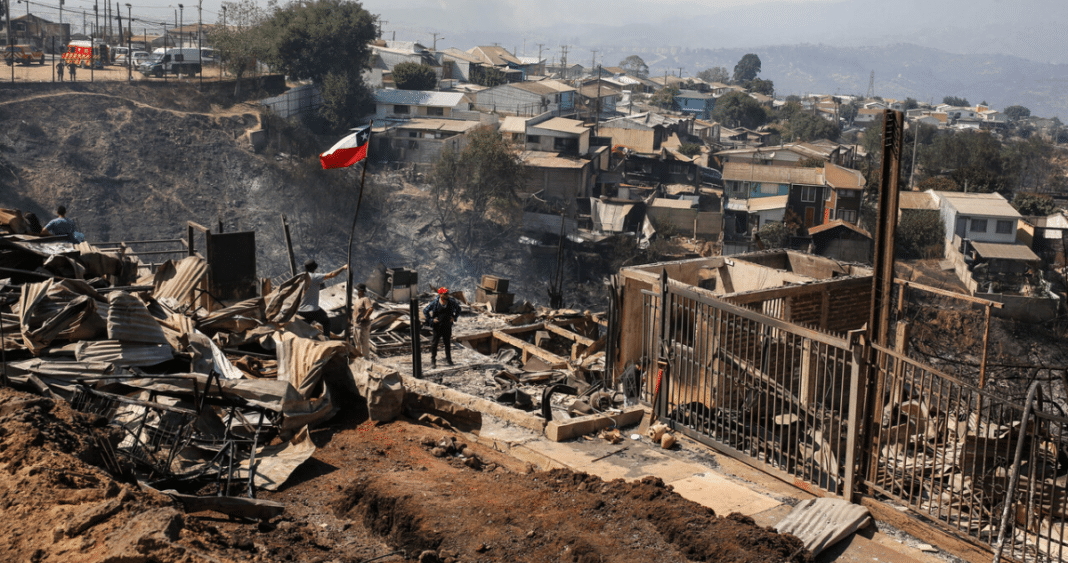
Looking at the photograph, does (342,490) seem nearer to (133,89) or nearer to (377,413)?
(377,413)

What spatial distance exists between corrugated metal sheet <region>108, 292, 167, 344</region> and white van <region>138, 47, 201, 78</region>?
178ft

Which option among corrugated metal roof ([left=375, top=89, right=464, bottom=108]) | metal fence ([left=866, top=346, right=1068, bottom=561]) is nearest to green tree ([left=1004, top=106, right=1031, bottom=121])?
corrugated metal roof ([left=375, top=89, right=464, bottom=108])

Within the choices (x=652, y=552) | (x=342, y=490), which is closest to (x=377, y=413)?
(x=342, y=490)

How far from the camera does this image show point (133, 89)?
52.8m

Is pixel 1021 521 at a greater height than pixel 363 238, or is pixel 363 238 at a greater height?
pixel 1021 521

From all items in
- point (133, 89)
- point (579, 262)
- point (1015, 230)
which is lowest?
point (579, 262)

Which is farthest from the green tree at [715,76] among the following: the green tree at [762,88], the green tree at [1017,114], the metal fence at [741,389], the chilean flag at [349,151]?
the metal fence at [741,389]

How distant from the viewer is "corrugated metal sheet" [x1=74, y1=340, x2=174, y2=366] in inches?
273

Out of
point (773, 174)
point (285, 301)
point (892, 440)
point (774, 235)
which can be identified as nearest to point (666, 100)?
point (773, 174)

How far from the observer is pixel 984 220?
41.7 m

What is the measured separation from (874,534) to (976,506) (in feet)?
2.68

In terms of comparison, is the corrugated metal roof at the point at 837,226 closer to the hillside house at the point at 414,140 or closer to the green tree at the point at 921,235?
the green tree at the point at 921,235

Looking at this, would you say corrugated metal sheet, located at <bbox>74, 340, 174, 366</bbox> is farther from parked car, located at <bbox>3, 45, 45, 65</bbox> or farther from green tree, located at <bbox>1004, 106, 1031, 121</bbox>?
green tree, located at <bbox>1004, 106, 1031, 121</bbox>

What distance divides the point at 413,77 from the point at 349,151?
51.7 m
